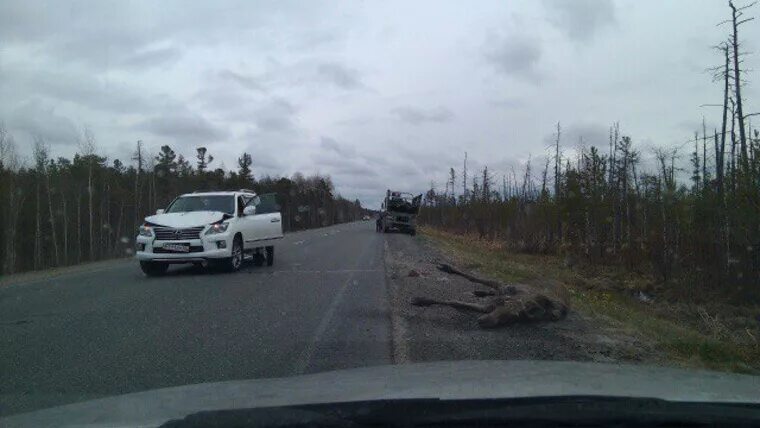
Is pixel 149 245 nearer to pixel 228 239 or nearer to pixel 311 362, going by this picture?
pixel 228 239

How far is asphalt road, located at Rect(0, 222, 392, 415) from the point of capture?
20.4ft

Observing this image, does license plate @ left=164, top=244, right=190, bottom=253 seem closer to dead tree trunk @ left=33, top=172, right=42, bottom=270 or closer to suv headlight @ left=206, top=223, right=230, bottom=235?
suv headlight @ left=206, top=223, right=230, bottom=235

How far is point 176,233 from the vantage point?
15.1 metres

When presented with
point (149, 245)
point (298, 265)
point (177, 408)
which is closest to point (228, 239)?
point (149, 245)

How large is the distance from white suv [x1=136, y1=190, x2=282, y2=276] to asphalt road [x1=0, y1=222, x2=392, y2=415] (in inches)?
25.9

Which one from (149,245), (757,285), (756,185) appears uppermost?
(756,185)

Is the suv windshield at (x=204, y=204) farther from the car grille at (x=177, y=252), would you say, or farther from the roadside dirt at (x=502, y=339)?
the roadside dirt at (x=502, y=339)

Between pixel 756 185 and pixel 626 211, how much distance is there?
9.54m

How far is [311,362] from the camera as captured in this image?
6.74 m

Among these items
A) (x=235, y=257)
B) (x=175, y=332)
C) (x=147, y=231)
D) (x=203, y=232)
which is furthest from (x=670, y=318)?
(x=147, y=231)

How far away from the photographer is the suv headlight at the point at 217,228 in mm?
15404

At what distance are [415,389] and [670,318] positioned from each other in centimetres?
1046

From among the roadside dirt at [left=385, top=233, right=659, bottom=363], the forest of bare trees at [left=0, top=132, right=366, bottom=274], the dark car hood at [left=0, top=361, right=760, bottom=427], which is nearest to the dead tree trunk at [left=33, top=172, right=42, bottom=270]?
the forest of bare trees at [left=0, top=132, right=366, bottom=274]

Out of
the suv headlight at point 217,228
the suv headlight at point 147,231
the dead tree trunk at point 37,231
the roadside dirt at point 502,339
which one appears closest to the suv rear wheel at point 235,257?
the suv headlight at point 217,228
